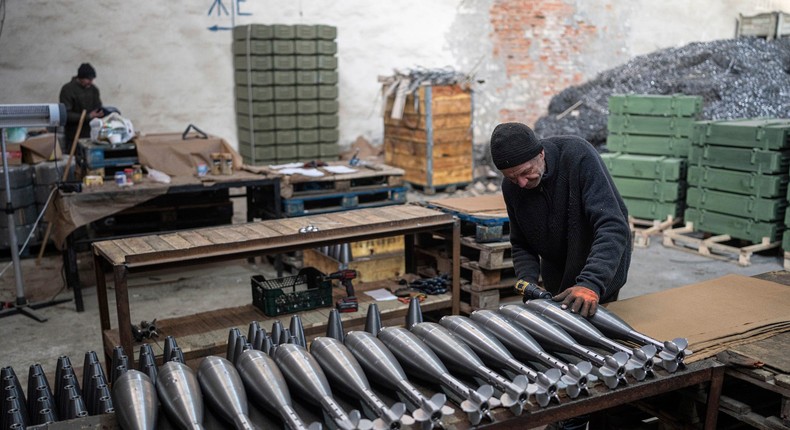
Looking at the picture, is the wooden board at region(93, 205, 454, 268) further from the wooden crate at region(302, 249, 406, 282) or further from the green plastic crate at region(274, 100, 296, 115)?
the green plastic crate at region(274, 100, 296, 115)

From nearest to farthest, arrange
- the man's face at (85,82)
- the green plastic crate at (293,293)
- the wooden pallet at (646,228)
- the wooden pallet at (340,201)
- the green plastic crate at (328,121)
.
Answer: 1. the green plastic crate at (293,293)
2. the wooden pallet at (340,201)
3. the wooden pallet at (646,228)
4. the man's face at (85,82)
5. the green plastic crate at (328,121)

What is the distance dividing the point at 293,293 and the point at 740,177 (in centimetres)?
A: 526

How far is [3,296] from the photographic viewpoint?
22.6ft

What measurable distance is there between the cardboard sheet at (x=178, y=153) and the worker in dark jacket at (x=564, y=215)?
179 inches

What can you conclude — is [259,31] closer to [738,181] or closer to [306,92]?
[306,92]

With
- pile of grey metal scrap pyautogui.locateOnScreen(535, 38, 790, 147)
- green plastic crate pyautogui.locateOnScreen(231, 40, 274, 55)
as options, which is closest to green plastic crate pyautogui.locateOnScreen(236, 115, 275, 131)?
green plastic crate pyautogui.locateOnScreen(231, 40, 274, 55)

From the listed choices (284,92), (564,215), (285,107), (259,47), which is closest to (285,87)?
(284,92)

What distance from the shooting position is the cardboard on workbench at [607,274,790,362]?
9.73 feet

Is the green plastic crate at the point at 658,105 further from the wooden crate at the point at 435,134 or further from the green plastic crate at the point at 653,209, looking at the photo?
the wooden crate at the point at 435,134

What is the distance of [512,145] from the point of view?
3135 millimetres

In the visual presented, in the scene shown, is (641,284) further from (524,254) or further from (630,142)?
(524,254)

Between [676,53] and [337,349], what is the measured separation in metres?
12.1

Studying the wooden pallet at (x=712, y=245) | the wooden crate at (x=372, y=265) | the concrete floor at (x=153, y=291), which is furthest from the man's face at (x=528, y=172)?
the wooden pallet at (x=712, y=245)

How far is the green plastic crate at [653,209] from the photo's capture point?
28.5 ft
